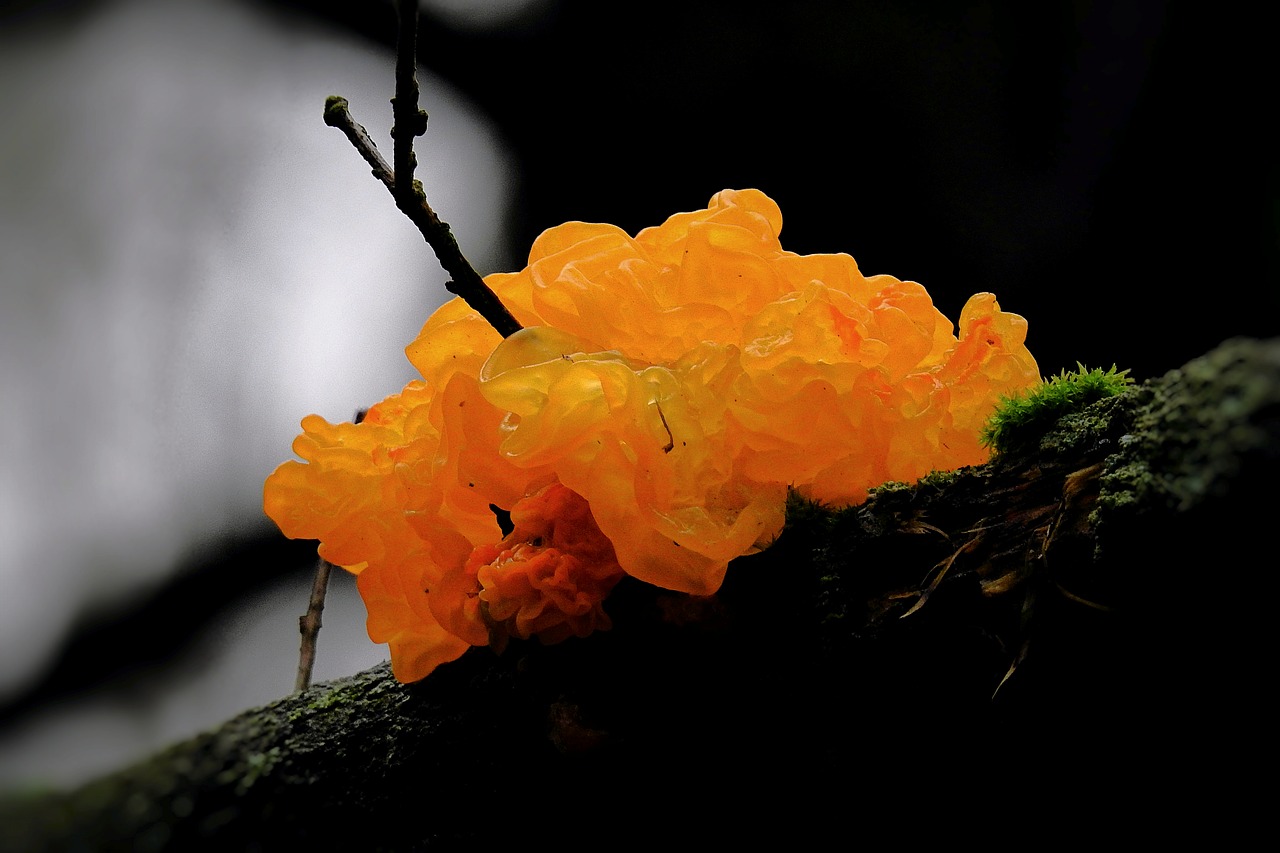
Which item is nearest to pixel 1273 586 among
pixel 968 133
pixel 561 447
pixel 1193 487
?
pixel 1193 487

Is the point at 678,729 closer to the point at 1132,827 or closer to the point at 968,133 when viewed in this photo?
the point at 1132,827

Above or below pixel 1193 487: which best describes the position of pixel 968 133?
above

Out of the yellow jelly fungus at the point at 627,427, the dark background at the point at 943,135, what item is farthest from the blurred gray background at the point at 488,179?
the yellow jelly fungus at the point at 627,427

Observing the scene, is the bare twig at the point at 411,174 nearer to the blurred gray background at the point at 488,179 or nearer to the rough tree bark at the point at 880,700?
the rough tree bark at the point at 880,700

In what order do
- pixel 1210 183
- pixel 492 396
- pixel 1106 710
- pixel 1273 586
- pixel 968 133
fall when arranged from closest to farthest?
pixel 1273 586 < pixel 1106 710 < pixel 492 396 < pixel 1210 183 < pixel 968 133

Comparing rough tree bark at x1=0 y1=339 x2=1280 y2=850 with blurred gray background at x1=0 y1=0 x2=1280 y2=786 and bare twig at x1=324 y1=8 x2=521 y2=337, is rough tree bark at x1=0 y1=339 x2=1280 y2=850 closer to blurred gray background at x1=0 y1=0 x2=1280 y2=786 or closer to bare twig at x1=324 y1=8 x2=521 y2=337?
bare twig at x1=324 y1=8 x2=521 y2=337

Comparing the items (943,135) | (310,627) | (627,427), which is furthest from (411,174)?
(943,135)

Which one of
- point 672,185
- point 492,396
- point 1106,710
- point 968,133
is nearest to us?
point 1106,710
